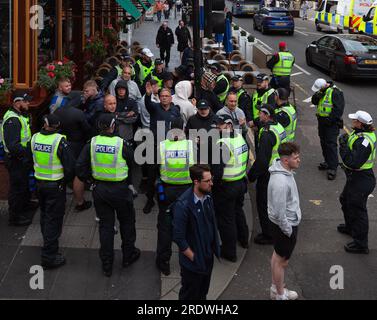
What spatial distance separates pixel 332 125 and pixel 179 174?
175 inches

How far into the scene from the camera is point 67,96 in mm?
8398

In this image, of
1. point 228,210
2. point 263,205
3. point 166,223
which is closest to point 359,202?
point 263,205

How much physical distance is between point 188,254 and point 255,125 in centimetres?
422

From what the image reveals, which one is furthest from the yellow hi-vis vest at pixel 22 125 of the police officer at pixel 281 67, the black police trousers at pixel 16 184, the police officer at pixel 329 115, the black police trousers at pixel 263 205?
the police officer at pixel 281 67

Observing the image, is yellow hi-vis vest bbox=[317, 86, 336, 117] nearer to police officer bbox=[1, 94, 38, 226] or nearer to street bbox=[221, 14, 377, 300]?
street bbox=[221, 14, 377, 300]

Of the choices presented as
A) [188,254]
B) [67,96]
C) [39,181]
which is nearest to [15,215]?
[39,181]

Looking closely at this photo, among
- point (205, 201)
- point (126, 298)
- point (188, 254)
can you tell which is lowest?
point (126, 298)

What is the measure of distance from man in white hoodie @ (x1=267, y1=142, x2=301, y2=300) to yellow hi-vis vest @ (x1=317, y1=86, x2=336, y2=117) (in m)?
4.28

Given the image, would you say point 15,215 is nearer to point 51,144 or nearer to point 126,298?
point 51,144

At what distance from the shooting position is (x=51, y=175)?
258 inches

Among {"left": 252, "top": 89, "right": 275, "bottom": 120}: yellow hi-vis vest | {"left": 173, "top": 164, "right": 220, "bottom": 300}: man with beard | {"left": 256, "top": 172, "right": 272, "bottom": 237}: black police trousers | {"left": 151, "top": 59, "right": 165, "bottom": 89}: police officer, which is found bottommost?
{"left": 256, "top": 172, "right": 272, "bottom": 237}: black police trousers

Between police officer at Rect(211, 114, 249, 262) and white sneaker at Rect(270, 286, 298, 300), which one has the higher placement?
police officer at Rect(211, 114, 249, 262)

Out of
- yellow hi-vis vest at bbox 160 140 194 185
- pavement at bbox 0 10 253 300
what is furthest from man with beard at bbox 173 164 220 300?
yellow hi-vis vest at bbox 160 140 194 185

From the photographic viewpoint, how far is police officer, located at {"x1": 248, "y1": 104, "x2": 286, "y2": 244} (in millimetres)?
7047
